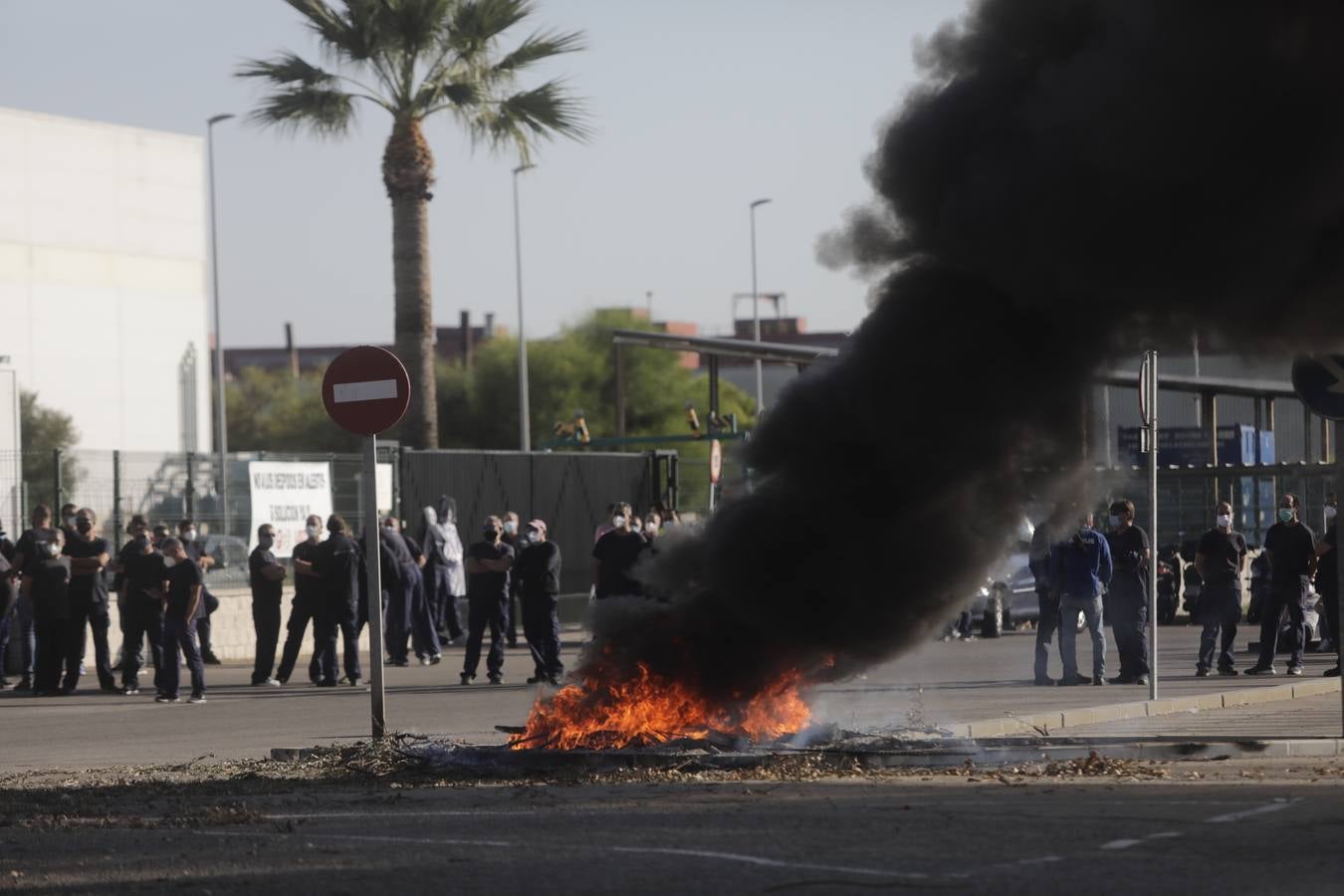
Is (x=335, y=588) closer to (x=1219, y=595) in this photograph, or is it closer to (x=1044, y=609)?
(x=1044, y=609)

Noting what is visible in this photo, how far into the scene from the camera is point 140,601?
18094 millimetres

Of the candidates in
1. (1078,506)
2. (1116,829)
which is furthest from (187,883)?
(1078,506)

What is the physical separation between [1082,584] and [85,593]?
9.55 m

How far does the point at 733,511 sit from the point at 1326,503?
55.7 feet

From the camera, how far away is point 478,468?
2702 centimetres

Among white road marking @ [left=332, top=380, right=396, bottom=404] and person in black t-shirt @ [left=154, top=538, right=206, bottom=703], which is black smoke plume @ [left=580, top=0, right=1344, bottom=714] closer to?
white road marking @ [left=332, top=380, right=396, bottom=404]

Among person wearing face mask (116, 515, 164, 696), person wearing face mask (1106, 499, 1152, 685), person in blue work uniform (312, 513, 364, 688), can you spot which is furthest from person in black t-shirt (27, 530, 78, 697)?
person wearing face mask (1106, 499, 1152, 685)

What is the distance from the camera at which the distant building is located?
9737 centimetres

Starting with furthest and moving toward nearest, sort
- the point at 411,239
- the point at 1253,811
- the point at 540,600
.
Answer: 1. the point at 411,239
2. the point at 540,600
3. the point at 1253,811

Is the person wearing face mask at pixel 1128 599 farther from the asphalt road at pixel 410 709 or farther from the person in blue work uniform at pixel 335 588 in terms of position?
the person in blue work uniform at pixel 335 588

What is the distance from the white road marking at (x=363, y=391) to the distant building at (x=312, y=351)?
79.2 m

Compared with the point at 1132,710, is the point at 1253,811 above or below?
above

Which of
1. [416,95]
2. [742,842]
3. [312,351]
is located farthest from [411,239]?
[312,351]

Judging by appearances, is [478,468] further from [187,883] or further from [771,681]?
[187,883]
